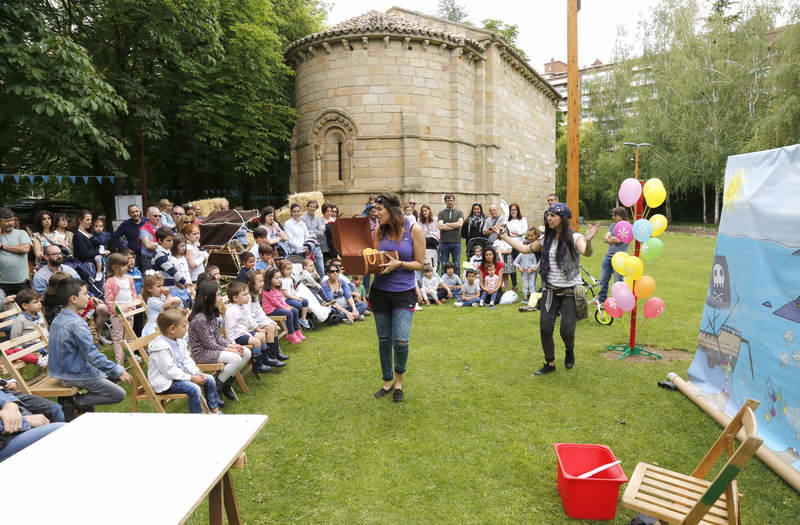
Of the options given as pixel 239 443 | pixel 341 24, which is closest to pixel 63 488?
pixel 239 443

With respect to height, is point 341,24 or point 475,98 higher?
point 341,24

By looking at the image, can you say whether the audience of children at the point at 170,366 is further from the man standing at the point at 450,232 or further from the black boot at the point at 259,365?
the man standing at the point at 450,232

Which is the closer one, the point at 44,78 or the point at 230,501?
the point at 230,501

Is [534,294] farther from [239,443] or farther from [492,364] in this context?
[239,443]

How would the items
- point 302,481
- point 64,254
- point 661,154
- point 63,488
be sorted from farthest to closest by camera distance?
1. point 661,154
2. point 64,254
3. point 302,481
4. point 63,488

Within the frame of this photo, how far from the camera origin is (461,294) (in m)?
10.4

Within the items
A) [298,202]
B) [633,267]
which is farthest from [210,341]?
[298,202]

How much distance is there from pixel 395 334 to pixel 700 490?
2.91 meters

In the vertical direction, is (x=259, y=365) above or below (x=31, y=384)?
below

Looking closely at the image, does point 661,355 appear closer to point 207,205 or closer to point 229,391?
point 229,391

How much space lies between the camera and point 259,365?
611cm

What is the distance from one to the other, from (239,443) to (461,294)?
8.29m

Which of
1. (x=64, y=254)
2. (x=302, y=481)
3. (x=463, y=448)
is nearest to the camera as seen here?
(x=302, y=481)

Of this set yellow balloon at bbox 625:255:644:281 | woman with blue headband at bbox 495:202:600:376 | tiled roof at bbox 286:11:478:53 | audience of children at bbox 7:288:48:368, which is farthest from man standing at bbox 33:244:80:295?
tiled roof at bbox 286:11:478:53
